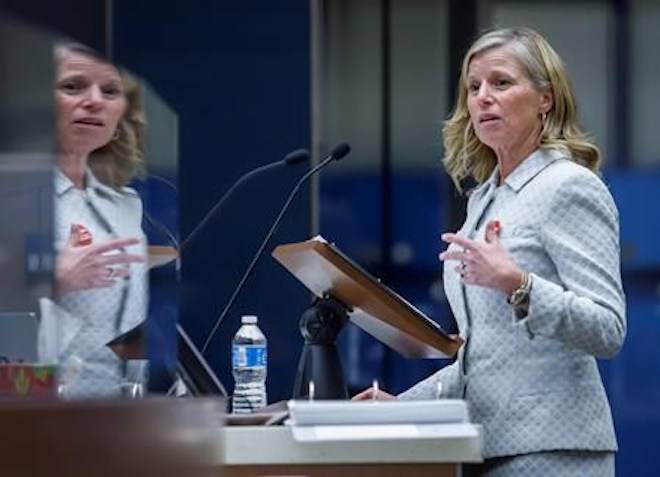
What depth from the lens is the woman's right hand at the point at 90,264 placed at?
158 centimetres

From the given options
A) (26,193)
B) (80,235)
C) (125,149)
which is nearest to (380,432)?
(125,149)

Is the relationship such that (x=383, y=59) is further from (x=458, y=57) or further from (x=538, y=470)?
(x=538, y=470)

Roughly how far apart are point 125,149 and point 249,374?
2099 mm

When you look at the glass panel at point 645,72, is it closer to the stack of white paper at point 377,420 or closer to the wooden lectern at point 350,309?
the wooden lectern at point 350,309

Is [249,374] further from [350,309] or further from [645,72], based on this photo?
[645,72]

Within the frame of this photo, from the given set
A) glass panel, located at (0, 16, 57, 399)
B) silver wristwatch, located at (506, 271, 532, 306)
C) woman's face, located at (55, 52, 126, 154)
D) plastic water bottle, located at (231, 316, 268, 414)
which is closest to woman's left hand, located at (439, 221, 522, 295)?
silver wristwatch, located at (506, 271, 532, 306)

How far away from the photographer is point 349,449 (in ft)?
10.3

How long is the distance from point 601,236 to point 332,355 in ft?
2.12

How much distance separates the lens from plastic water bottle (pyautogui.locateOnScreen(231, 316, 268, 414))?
3.79m

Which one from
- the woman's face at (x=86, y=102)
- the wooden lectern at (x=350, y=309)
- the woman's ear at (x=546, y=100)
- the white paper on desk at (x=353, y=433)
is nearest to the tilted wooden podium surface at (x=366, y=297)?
the wooden lectern at (x=350, y=309)

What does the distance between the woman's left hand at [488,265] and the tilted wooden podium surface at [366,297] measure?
0.16 m

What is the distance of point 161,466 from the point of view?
Result: 5.34 ft

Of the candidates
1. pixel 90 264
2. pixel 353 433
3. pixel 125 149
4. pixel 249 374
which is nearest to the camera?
pixel 90 264

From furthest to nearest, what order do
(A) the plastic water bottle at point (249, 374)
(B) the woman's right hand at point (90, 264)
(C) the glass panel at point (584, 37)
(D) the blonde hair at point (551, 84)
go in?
(C) the glass panel at point (584, 37)
(A) the plastic water bottle at point (249, 374)
(D) the blonde hair at point (551, 84)
(B) the woman's right hand at point (90, 264)
